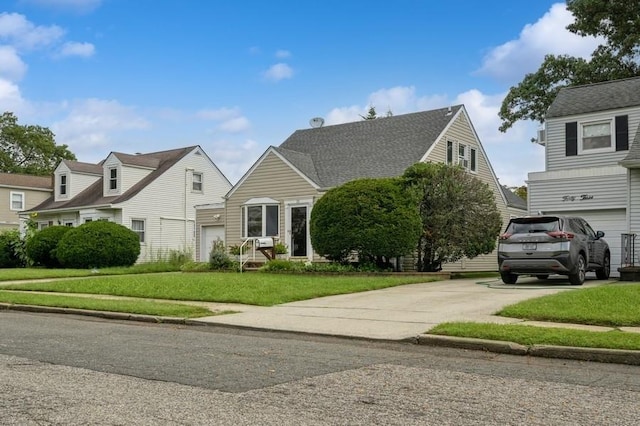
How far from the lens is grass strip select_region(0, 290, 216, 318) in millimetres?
12094

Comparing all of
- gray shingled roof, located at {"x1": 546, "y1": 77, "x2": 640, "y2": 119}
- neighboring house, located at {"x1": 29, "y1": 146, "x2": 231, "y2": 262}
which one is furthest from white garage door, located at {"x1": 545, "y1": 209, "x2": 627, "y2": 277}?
neighboring house, located at {"x1": 29, "y1": 146, "x2": 231, "y2": 262}

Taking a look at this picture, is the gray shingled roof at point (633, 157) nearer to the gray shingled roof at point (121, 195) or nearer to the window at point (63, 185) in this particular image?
the gray shingled roof at point (121, 195)

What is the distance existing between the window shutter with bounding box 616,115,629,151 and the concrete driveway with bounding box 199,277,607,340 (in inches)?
319

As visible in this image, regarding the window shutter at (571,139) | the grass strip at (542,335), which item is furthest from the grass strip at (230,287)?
the window shutter at (571,139)

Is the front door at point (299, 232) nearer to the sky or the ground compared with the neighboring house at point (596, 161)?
nearer to the ground

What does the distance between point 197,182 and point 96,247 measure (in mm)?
9903

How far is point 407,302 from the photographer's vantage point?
43.0 feet

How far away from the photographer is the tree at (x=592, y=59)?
35406 mm

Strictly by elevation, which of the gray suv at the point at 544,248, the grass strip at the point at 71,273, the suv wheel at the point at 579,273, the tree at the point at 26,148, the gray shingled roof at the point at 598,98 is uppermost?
the tree at the point at 26,148

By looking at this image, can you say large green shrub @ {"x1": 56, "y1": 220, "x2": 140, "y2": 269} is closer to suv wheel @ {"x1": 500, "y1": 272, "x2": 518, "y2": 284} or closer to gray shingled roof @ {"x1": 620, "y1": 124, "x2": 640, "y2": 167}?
suv wheel @ {"x1": 500, "y1": 272, "x2": 518, "y2": 284}

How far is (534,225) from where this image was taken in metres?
15.4

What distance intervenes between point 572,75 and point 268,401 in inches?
1393

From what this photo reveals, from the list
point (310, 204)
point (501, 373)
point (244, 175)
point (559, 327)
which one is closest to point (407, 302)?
point (559, 327)

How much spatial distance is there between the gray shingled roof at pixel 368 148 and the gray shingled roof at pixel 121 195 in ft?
28.8
